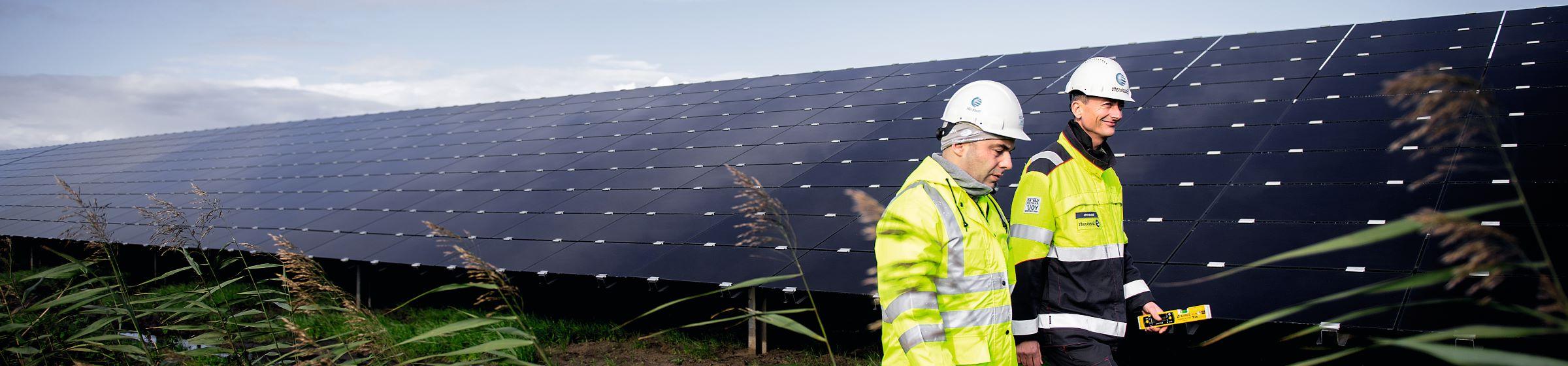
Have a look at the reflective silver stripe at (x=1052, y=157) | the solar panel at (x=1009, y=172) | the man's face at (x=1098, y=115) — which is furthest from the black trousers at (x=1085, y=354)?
the solar panel at (x=1009, y=172)

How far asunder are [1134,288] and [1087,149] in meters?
0.69

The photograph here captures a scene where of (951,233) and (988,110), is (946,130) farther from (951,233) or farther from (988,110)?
(951,233)

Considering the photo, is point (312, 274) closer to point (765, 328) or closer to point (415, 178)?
point (765, 328)

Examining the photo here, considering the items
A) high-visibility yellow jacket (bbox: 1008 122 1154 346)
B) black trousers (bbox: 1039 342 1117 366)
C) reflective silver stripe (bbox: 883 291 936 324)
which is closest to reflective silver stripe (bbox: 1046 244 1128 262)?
high-visibility yellow jacket (bbox: 1008 122 1154 346)

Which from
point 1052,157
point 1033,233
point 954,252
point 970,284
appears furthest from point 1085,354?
point 954,252

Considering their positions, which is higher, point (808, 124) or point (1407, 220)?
point (1407, 220)

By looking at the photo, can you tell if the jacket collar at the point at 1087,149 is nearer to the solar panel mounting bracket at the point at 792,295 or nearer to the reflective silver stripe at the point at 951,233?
the reflective silver stripe at the point at 951,233

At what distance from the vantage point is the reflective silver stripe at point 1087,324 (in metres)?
3.98

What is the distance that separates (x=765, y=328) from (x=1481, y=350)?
6.77m

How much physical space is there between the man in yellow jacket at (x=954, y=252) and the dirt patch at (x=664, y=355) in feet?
14.2

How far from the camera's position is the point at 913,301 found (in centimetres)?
308

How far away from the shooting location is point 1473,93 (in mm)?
1536

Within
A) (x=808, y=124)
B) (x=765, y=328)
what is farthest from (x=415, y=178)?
(x=765, y=328)

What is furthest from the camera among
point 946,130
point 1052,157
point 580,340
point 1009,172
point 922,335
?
point 580,340
